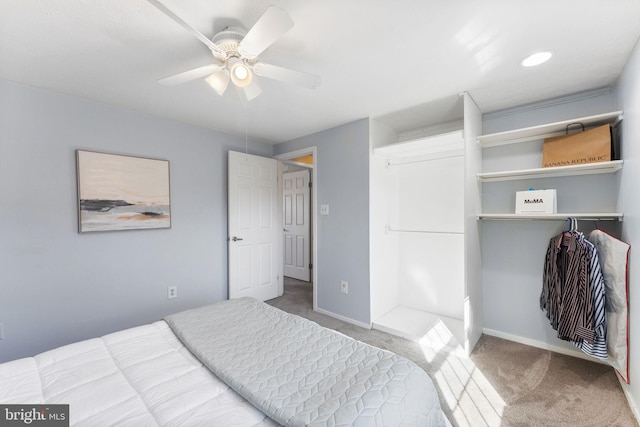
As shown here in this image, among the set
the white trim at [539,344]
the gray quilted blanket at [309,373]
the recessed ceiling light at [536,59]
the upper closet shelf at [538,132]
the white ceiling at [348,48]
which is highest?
the white ceiling at [348,48]

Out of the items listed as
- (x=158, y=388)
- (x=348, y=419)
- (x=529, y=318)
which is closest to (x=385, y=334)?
(x=529, y=318)

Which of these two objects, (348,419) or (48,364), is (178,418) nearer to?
(348,419)

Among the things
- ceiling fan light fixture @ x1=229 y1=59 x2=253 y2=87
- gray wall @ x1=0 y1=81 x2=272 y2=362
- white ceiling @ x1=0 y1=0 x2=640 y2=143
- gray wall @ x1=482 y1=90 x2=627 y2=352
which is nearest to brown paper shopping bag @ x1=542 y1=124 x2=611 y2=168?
gray wall @ x1=482 y1=90 x2=627 y2=352

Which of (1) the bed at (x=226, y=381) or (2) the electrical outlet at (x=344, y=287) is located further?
(2) the electrical outlet at (x=344, y=287)

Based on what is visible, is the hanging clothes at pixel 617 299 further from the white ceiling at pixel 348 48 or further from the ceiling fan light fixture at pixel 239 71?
the ceiling fan light fixture at pixel 239 71

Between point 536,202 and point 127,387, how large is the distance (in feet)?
9.48

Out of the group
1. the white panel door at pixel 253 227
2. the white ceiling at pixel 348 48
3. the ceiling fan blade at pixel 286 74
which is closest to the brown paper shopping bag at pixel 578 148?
the white ceiling at pixel 348 48

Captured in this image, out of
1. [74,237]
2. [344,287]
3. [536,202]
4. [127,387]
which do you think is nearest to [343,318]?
[344,287]

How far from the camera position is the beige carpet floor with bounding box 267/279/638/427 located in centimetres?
164

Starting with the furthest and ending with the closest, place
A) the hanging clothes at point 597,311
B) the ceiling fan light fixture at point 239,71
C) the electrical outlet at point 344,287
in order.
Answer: the electrical outlet at point 344,287, the hanging clothes at point 597,311, the ceiling fan light fixture at point 239,71

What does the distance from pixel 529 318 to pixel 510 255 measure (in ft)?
1.89

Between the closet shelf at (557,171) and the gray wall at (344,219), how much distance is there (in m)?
1.16

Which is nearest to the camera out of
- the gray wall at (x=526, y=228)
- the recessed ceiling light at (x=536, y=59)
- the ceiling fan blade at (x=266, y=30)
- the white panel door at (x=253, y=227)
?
the ceiling fan blade at (x=266, y=30)

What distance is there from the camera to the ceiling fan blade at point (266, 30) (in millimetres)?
1143
